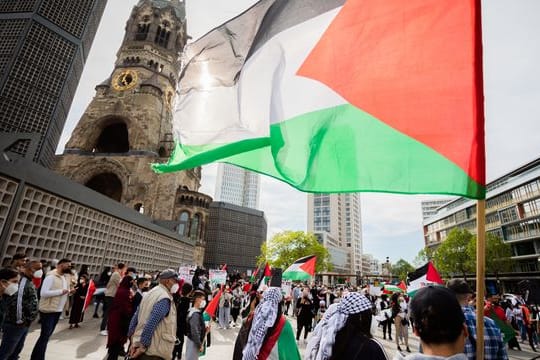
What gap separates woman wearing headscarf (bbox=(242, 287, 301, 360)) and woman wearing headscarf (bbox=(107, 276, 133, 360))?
3.32 metres

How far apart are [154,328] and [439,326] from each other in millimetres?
3136

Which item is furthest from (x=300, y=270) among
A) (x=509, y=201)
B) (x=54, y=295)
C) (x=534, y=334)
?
(x=509, y=201)

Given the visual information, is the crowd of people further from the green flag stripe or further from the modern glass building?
the modern glass building

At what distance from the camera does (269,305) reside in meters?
2.84

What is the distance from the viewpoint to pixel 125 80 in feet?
123

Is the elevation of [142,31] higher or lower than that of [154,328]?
higher

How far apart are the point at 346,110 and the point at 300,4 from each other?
1466 mm

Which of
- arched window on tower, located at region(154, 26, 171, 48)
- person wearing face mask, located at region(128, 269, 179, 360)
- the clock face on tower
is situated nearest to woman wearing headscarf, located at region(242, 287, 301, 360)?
person wearing face mask, located at region(128, 269, 179, 360)

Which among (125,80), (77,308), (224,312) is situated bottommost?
(224,312)

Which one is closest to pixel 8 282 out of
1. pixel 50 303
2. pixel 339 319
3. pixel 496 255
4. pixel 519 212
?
pixel 50 303

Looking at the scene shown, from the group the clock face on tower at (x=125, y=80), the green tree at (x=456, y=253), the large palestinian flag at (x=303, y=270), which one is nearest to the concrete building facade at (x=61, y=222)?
the large palestinian flag at (x=303, y=270)

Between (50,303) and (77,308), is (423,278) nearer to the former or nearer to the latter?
(50,303)

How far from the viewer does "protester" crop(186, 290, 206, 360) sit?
4.54m

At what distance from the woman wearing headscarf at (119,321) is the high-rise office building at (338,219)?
99838 mm
